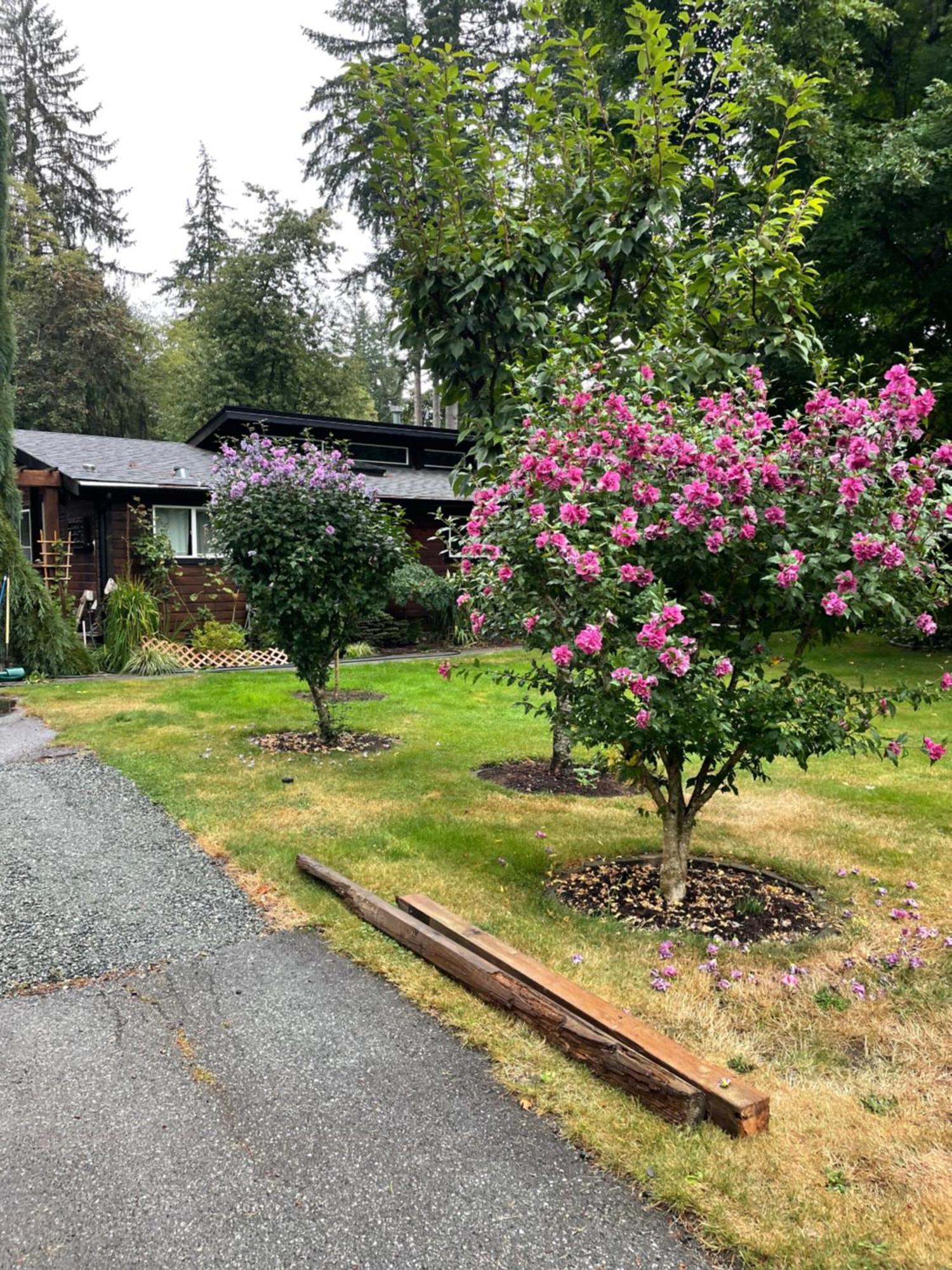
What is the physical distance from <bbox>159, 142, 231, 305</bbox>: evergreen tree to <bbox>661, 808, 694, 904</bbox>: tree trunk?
32.4m

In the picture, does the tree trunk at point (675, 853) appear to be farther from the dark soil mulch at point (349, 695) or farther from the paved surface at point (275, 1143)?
the dark soil mulch at point (349, 695)

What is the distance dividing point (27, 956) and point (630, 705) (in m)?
2.53

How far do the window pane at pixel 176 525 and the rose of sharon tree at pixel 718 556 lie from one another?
38.4ft

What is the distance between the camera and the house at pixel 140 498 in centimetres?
1328

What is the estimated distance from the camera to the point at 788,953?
319cm

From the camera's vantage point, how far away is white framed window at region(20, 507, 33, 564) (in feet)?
48.0

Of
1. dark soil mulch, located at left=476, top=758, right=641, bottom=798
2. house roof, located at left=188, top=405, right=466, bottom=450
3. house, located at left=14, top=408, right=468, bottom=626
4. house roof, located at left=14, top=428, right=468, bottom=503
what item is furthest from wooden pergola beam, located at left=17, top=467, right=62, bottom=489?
dark soil mulch, located at left=476, top=758, right=641, bottom=798

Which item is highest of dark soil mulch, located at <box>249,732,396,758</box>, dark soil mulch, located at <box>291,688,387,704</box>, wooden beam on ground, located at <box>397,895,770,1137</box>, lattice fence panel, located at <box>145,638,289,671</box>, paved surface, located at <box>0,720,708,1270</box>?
lattice fence panel, located at <box>145,638,289,671</box>

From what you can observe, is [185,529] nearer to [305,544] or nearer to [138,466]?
[138,466]

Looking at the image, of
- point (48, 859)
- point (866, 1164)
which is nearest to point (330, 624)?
point (48, 859)

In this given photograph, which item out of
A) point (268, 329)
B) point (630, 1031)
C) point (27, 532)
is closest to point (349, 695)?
point (630, 1031)

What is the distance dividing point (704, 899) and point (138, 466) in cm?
1328

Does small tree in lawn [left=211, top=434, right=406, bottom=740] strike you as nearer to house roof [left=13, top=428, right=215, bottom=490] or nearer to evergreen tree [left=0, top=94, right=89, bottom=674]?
evergreen tree [left=0, top=94, right=89, bottom=674]

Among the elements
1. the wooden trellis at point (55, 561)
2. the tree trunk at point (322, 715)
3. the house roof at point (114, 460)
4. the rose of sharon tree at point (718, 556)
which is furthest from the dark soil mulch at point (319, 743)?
the wooden trellis at point (55, 561)
